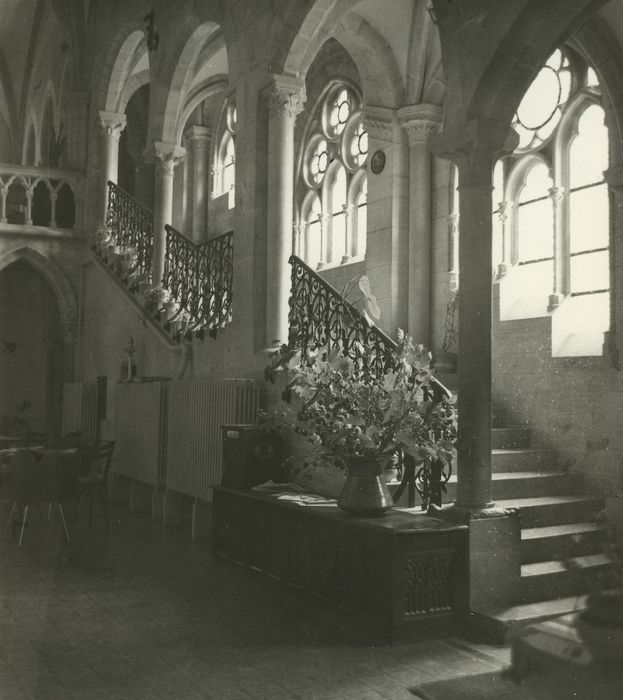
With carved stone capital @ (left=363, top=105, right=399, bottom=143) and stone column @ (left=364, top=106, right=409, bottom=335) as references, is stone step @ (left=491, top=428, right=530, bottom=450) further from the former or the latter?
carved stone capital @ (left=363, top=105, right=399, bottom=143)

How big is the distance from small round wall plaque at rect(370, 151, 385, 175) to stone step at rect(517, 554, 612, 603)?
548cm

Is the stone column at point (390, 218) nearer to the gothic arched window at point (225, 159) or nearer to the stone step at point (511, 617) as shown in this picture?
the stone step at point (511, 617)

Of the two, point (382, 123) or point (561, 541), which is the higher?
point (382, 123)

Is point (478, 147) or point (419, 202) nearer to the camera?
point (478, 147)

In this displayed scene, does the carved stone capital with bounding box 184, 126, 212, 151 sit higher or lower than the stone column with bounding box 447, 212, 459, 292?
higher

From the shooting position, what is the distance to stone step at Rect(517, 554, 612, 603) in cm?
520

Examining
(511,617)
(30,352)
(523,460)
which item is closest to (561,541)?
(511,617)

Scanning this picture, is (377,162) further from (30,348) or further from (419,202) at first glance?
(30,348)

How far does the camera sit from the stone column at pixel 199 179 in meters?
14.8

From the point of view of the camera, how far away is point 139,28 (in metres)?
11.2

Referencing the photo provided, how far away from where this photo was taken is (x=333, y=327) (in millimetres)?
6703

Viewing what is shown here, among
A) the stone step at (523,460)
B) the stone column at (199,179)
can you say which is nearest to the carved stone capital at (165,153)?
the stone column at (199,179)

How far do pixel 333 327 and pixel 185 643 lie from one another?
9.36ft

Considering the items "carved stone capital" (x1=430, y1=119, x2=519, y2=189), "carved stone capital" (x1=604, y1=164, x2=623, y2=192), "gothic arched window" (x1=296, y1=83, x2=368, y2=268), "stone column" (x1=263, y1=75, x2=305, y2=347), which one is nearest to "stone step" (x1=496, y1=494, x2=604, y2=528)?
"carved stone capital" (x1=430, y1=119, x2=519, y2=189)
